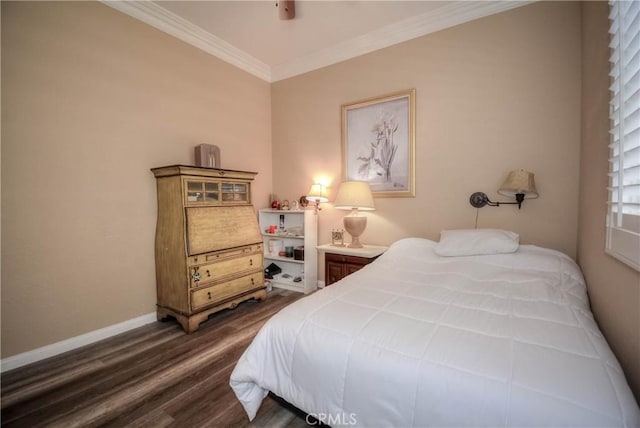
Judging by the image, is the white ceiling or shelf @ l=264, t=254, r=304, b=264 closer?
the white ceiling

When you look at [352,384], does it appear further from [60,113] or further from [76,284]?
[60,113]

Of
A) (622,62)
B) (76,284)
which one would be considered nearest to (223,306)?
(76,284)

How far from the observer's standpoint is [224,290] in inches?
105

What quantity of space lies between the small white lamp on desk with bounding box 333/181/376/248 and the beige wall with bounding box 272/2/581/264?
26 cm

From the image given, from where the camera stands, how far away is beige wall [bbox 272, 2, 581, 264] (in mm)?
2174

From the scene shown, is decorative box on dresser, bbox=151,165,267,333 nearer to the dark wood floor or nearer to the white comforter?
the dark wood floor

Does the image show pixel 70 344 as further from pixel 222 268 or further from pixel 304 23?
pixel 304 23

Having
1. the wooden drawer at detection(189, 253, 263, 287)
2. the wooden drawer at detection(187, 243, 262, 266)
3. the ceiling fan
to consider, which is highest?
the ceiling fan

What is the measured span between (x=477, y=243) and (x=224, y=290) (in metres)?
2.31

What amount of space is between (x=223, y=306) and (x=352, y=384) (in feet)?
6.54

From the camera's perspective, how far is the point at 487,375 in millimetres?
809

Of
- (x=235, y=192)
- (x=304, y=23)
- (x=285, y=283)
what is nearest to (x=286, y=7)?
(x=304, y=23)

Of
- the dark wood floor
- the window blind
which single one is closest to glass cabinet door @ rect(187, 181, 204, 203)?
the dark wood floor

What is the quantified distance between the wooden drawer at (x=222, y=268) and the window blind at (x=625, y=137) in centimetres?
269
